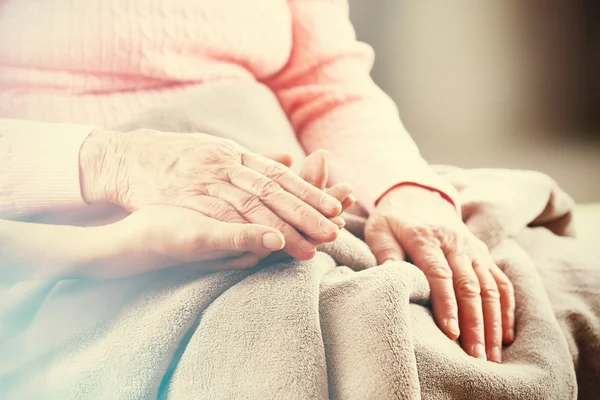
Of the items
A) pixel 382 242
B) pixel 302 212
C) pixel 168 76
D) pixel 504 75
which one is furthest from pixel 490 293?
pixel 168 76

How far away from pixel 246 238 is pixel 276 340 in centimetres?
8

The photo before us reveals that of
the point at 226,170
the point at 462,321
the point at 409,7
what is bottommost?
the point at 462,321

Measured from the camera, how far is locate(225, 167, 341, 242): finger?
1.23 ft

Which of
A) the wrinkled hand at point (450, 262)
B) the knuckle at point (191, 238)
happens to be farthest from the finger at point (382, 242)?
the knuckle at point (191, 238)

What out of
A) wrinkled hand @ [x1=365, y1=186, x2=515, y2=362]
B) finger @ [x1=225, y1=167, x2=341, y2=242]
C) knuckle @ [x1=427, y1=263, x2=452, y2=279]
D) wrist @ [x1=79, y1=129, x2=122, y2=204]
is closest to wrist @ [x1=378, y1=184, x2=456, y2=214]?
wrinkled hand @ [x1=365, y1=186, x2=515, y2=362]

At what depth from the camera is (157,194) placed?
1.33ft

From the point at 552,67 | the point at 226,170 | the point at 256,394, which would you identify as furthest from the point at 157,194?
the point at 552,67

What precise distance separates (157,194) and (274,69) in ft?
1.09

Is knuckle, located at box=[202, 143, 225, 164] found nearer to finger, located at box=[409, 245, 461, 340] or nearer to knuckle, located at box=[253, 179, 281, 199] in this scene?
knuckle, located at box=[253, 179, 281, 199]

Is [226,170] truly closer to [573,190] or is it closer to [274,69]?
[274,69]

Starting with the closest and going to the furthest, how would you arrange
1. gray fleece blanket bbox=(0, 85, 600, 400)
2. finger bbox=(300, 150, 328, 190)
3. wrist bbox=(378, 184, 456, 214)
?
gray fleece blanket bbox=(0, 85, 600, 400)
finger bbox=(300, 150, 328, 190)
wrist bbox=(378, 184, 456, 214)

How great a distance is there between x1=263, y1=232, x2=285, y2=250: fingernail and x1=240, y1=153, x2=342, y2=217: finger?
45 mm

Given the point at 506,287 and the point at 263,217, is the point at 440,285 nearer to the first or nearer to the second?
the point at 506,287

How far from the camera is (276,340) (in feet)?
1.07
